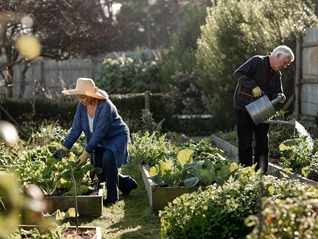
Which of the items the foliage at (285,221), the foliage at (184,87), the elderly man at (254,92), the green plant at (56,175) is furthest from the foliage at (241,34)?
the foliage at (285,221)

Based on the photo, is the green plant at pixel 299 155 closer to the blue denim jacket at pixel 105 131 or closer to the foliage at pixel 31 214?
the blue denim jacket at pixel 105 131

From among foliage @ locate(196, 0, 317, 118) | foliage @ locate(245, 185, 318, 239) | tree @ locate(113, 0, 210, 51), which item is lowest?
foliage @ locate(245, 185, 318, 239)

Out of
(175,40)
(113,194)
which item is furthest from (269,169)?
(175,40)

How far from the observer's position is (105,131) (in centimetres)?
363

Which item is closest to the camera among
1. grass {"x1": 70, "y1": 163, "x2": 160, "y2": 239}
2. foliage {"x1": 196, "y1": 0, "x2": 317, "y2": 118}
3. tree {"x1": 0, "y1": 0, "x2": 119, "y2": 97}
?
grass {"x1": 70, "y1": 163, "x2": 160, "y2": 239}

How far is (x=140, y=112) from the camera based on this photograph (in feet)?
27.0

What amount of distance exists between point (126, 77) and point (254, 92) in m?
9.47

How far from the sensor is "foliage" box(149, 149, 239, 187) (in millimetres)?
3240

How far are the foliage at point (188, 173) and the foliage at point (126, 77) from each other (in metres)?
9.56

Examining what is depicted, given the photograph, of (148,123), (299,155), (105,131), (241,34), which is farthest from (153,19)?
(105,131)

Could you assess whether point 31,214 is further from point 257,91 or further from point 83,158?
point 257,91

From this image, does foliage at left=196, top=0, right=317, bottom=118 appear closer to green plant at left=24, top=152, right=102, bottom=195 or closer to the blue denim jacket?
the blue denim jacket

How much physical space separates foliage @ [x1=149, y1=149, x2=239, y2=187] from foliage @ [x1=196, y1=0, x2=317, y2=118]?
16.0 feet

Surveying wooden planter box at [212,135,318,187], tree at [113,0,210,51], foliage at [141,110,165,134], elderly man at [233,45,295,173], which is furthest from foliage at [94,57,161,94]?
tree at [113,0,210,51]
